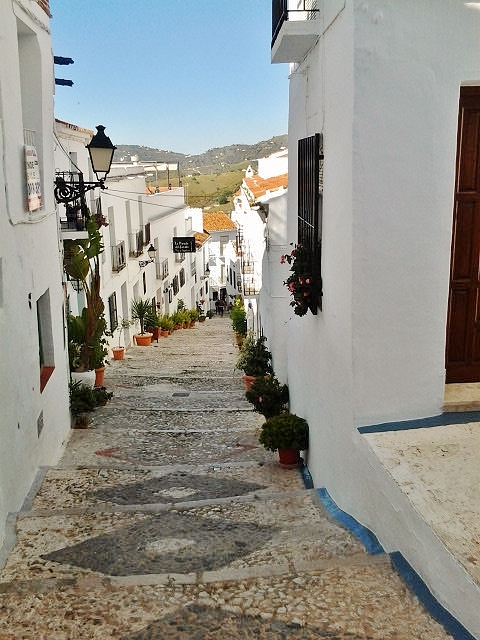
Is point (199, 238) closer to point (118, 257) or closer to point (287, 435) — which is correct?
point (118, 257)

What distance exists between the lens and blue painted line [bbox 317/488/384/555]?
4.29 meters

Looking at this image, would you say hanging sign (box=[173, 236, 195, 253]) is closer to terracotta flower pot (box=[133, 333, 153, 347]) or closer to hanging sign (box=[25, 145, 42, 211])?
terracotta flower pot (box=[133, 333, 153, 347])

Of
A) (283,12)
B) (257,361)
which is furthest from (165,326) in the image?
(283,12)

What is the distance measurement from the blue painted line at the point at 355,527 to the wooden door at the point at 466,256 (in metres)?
1.51

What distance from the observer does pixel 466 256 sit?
5340mm

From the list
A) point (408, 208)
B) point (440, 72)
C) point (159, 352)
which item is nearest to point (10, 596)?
point (408, 208)

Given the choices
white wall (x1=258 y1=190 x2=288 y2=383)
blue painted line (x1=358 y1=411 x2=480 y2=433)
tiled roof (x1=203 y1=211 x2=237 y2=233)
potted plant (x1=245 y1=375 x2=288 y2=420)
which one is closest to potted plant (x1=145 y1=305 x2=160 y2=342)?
white wall (x1=258 y1=190 x2=288 y2=383)

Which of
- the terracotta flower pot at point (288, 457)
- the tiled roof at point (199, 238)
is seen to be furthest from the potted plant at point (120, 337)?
the tiled roof at point (199, 238)

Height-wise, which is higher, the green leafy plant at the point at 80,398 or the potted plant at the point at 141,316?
the green leafy plant at the point at 80,398

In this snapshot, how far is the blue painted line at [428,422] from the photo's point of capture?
486 cm

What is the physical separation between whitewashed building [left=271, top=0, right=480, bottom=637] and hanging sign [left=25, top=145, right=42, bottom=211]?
Result: 2.90 m

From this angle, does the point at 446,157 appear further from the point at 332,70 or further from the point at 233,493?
the point at 233,493

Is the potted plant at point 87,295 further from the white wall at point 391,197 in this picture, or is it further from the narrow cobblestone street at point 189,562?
the white wall at point 391,197

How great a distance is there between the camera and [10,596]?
389 centimetres
